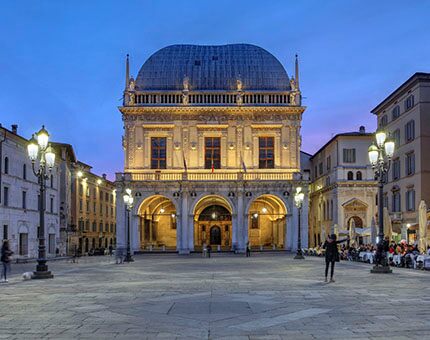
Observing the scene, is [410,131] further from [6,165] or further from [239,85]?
[6,165]

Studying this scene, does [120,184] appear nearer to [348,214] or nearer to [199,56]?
[199,56]

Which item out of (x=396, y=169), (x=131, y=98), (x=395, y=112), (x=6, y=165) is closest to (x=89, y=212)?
(x=131, y=98)

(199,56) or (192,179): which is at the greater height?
(199,56)

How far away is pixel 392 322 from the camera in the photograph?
1202cm

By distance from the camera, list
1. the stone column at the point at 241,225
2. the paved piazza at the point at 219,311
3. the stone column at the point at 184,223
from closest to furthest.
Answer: the paved piazza at the point at 219,311, the stone column at the point at 184,223, the stone column at the point at 241,225

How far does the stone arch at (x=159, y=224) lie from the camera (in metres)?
69.9

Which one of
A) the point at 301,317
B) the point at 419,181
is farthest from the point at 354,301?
the point at 419,181

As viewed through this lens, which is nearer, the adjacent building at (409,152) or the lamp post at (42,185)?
the lamp post at (42,185)

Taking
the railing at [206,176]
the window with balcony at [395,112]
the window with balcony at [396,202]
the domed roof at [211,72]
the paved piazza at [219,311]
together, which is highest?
the domed roof at [211,72]

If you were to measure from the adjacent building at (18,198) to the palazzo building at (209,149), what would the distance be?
10328mm

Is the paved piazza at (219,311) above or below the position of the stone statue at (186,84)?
below

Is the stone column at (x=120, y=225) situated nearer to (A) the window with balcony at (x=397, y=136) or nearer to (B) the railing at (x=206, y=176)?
(B) the railing at (x=206, y=176)

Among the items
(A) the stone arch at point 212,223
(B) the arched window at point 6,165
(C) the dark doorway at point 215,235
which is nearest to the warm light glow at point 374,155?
(B) the arched window at point 6,165

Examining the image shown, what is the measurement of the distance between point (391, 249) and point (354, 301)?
21254 millimetres
